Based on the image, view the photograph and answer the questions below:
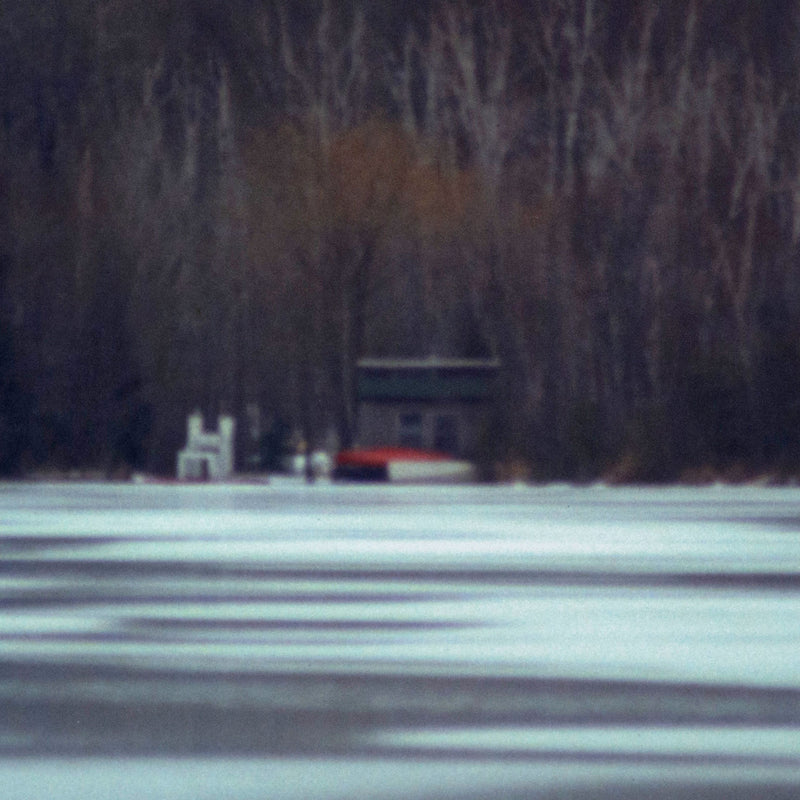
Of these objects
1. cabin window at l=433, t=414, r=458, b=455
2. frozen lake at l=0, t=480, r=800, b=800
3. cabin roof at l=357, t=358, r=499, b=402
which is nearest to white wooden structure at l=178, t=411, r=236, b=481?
cabin window at l=433, t=414, r=458, b=455

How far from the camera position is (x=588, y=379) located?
140 feet

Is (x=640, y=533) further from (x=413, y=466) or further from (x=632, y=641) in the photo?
(x=413, y=466)

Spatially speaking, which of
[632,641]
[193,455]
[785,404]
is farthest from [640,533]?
[193,455]

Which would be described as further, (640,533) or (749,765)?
(640,533)

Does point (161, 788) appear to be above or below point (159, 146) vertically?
below

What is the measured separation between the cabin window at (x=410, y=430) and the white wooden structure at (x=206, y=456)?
397 centimetres

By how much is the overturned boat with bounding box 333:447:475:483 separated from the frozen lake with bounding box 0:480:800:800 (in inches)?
621

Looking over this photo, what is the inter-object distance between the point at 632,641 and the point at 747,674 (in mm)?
1139

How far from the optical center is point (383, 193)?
46.3 metres

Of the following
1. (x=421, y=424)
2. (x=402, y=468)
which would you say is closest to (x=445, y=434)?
(x=421, y=424)

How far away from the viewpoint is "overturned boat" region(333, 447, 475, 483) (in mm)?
32844

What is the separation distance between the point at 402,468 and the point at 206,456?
11.5 ft

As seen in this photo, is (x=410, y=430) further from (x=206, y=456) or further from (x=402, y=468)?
(x=206, y=456)

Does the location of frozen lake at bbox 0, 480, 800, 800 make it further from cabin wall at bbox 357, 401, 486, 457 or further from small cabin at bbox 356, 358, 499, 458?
small cabin at bbox 356, 358, 499, 458
